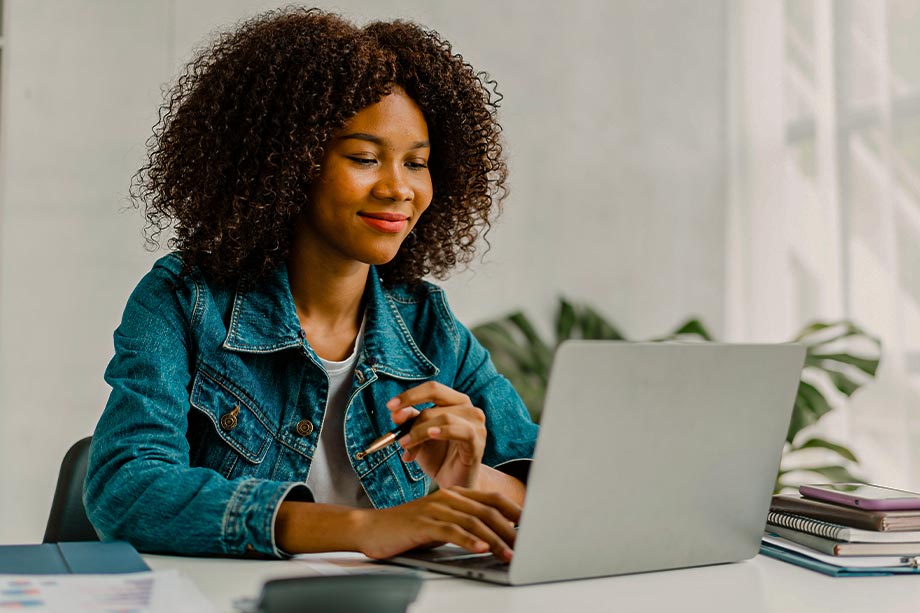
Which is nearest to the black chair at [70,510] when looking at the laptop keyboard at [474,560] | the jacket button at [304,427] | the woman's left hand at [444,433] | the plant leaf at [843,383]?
the jacket button at [304,427]

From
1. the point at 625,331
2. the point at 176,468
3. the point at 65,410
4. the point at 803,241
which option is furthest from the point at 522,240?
the point at 176,468

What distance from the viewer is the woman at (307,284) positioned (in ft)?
4.33

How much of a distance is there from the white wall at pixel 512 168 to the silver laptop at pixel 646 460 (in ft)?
6.10

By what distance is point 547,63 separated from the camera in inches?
126

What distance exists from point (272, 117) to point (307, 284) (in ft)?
0.82

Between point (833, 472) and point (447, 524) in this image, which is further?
point (833, 472)

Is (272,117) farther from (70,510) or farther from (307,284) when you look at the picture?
(70,510)

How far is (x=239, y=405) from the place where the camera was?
1.38m

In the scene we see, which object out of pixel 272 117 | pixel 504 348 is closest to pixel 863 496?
pixel 272 117

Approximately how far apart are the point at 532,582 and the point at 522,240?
7.47 ft

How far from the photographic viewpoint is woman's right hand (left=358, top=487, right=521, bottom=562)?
0.99m

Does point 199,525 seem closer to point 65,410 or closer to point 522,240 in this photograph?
point 65,410

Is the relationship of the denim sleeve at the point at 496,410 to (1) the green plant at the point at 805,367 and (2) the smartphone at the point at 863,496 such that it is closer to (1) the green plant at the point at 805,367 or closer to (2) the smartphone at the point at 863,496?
(2) the smartphone at the point at 863,496

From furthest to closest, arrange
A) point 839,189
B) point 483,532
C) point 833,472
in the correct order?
1. point 839,189
2. point 833,472
3. point 483,532
